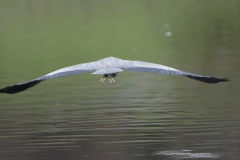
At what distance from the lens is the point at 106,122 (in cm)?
1247

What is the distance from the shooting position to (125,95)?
14953mm

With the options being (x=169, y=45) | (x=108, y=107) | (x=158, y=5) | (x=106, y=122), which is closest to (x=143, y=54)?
(x=169, y=45)

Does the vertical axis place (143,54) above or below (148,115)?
above

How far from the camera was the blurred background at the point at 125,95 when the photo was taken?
35.7ft

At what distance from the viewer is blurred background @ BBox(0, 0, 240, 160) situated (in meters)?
10.9

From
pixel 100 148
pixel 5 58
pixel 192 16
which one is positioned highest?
pixel 192 16

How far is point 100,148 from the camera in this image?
10758mm

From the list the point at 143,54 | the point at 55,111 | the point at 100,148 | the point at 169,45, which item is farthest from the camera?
the point at 169,45

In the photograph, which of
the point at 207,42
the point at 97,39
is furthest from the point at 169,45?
the point at 97,39

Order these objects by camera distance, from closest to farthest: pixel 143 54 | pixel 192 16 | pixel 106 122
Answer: pixel 106 122 < pixel 143 54 < pixel 192 16

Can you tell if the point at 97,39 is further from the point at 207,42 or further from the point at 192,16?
the point at 192,16

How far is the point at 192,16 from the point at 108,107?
704 inches

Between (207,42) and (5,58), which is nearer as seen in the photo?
(5,58)

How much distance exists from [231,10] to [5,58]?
12.7 m
